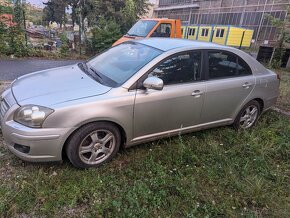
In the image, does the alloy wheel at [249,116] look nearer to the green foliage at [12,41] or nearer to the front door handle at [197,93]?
the front door handle at [197,93]

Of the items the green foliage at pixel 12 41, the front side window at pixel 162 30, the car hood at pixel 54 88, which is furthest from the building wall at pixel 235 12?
the car hood at pixel 54 88

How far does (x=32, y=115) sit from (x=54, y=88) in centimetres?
50

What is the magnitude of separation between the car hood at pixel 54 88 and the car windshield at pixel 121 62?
20 centimetres

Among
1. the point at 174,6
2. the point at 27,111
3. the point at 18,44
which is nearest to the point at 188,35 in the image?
the point at 174,6

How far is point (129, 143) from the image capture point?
10.3 feet

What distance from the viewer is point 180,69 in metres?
3.31

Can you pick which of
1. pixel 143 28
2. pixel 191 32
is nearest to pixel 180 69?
pixel 143 28

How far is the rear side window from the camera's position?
3564mm

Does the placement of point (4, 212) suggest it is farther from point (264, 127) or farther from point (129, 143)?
point (264, 127)

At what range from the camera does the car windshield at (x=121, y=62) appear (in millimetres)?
3096

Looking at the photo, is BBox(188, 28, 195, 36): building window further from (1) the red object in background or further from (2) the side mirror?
(2) the side mirror

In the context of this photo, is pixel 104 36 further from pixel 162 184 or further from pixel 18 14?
pixel 162 184

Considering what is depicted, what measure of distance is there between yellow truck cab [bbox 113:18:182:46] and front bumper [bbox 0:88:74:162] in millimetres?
7289

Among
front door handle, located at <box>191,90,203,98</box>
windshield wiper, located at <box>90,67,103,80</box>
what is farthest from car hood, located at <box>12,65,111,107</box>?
front door handle, located at <box>191,90,203,98</box>
